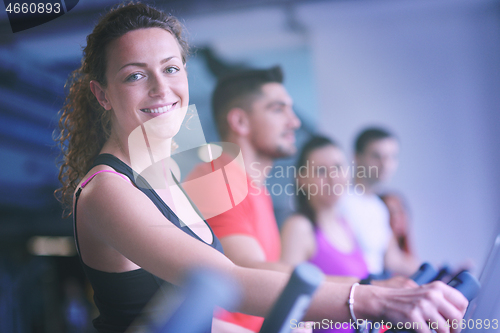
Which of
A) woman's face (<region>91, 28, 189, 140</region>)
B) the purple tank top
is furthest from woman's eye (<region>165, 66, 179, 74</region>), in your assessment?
the purple tank top

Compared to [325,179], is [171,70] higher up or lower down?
higher up

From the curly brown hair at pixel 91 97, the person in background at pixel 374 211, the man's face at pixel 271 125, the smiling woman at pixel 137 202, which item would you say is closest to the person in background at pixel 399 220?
the person in background at pixel 374 211

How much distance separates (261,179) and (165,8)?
0.33m

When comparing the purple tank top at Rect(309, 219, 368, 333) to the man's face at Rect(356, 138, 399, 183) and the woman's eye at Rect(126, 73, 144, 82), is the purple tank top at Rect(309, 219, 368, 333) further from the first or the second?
the woman's eye at Rect(126, 73, 144, 82)

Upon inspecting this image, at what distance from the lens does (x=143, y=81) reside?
0.39 metres

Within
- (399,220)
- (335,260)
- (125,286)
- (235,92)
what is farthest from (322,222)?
(125,286)

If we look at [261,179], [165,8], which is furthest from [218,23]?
[261,179]

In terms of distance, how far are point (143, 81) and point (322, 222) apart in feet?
1.57

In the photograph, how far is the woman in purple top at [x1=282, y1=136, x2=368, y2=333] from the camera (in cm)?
62

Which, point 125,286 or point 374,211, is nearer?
point 125,286

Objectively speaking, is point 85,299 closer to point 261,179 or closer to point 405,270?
point 261,179

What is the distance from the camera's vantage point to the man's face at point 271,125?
556 millimetres

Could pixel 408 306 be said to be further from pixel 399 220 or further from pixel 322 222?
pixel 399 220

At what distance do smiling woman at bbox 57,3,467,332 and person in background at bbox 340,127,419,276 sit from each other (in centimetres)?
39
